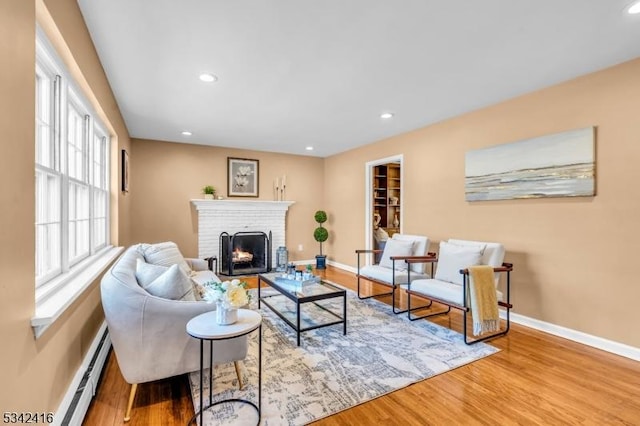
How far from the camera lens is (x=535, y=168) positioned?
322 cm

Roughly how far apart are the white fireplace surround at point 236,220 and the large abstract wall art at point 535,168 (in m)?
3.88

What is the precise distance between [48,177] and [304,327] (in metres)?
2.37

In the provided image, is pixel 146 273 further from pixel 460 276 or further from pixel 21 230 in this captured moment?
pixel 460 276

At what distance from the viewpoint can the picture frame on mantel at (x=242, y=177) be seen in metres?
6.20

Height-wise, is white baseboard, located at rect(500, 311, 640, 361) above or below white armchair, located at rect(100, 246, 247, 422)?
below

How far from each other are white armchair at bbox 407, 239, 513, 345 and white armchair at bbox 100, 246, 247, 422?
2.22 m

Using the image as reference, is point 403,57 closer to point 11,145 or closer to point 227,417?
point 11,145

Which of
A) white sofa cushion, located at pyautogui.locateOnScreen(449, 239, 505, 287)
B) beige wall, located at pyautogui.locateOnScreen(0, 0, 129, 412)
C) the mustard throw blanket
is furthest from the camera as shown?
white sofa cushion, located at pyautogui.locateOnScreen(449, 239, 505, 287)

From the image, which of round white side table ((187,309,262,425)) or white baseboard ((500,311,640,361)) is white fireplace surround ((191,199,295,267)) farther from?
white baseboard ((500,311,640,361))

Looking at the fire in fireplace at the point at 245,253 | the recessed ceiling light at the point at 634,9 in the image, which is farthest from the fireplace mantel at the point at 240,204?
the recessed ceiling light at the point at 634,9

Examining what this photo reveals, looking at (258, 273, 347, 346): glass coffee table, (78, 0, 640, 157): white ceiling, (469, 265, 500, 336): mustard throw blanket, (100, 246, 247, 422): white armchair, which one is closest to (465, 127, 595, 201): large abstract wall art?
(78, 0, 640, 157): white ceiling

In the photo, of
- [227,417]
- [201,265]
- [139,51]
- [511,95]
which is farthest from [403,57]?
[201,265]

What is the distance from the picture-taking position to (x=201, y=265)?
4.21m

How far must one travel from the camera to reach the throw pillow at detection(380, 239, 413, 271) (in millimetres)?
4141
